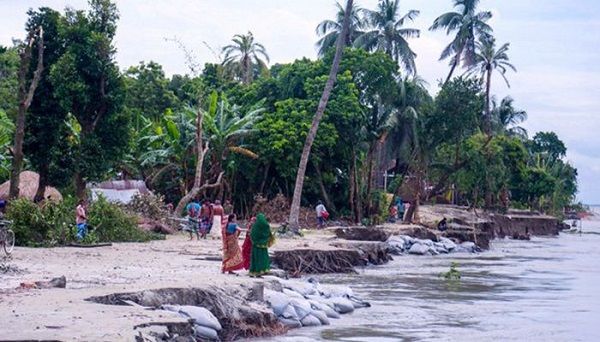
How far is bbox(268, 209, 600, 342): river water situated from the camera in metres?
16.2

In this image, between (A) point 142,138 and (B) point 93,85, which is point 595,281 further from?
(A) point 142,138

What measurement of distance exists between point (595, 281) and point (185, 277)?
16.3 metres

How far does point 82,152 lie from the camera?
28250 mm

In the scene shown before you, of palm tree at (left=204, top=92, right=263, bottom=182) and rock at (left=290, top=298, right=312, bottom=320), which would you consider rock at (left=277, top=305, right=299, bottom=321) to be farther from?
palm tree at (left=204, top=92, right=263, bottom=182)

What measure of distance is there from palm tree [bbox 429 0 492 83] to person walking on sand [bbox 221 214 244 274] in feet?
123

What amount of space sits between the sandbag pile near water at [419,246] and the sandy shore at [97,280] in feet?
30.8

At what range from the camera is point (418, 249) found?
1479 inches

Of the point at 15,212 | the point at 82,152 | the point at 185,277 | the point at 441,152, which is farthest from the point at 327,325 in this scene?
the point at 441,152

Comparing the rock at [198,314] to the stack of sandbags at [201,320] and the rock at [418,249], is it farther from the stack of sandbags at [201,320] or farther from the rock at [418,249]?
the rock at [418,249]

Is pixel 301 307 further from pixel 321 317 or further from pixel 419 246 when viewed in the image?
pixel 419 246

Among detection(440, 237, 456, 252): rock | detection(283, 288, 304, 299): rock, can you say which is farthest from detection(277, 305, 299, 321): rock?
detection(440, 237, 456, 252): rock

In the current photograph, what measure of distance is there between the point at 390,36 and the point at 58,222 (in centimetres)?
3054

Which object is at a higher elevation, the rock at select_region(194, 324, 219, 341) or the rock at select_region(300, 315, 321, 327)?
the rock at select_region(194, 324, 219, 341)

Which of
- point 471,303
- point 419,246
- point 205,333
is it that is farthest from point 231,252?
point 419,246
